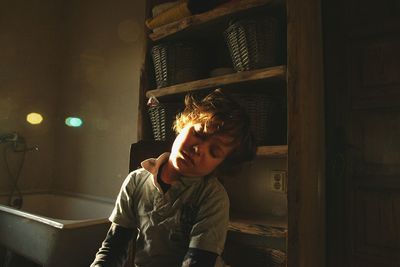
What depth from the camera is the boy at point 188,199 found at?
66 cm

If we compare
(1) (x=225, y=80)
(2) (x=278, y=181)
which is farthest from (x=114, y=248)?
(2) (x=278, y=181)

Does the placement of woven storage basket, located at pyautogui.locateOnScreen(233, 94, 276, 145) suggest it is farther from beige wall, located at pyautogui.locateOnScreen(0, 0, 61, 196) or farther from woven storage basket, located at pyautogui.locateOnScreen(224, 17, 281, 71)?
beige wall, located at pyautogui.locateOnScreen(0, 0, 61, 196)

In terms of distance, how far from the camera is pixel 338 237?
4.10 ft

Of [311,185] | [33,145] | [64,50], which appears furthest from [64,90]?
[311,185]

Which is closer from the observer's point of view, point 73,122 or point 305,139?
point 305,139

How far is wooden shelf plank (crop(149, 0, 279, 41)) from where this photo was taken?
1073 mm

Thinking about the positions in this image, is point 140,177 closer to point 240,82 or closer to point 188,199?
point 188,199

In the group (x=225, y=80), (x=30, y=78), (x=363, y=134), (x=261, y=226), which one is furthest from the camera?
(x=30, y=78)

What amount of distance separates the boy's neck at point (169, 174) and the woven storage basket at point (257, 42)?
0.54m

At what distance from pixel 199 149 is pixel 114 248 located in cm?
35

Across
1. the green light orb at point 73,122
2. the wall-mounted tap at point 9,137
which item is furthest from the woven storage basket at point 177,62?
the wall-mounted tap at point 9,137

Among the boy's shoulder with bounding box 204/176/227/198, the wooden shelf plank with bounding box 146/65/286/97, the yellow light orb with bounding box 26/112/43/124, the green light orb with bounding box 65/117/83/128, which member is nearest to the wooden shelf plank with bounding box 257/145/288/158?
the wooden shelf plank with bounding box 146/65/286/97

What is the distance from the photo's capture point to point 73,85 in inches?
96.9

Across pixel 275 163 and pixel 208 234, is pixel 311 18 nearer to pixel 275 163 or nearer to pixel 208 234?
pixel 275 163
